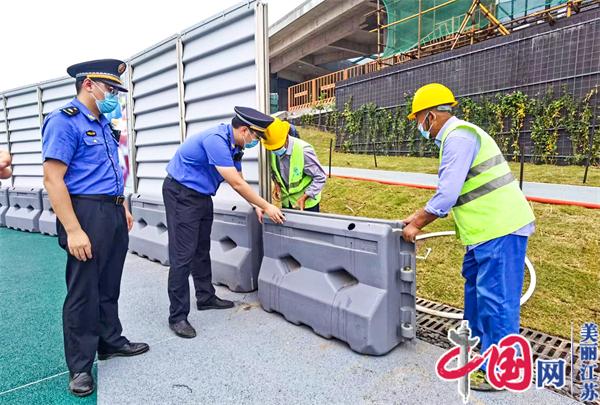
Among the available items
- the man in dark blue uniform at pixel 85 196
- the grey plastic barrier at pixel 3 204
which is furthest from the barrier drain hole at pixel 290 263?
the grey plastic barrier at pixel 3 204

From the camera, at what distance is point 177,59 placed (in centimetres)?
440

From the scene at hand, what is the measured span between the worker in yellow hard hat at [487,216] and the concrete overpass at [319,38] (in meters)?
18.4

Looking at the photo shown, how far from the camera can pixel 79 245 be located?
2.00 m

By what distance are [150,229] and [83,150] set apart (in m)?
2.73

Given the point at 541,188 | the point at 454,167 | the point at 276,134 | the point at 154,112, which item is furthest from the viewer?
the point at 541,188

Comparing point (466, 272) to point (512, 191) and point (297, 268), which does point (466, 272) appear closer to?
point (512, 191)

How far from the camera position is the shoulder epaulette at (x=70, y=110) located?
2.06 m

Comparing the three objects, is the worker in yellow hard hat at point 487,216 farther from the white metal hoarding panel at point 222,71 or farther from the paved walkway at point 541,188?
the paved walkway at point 541,188

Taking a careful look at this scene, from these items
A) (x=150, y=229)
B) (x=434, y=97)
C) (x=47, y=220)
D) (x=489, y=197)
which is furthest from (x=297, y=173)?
(x=47, y=220)

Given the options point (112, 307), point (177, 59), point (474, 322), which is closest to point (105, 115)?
point (112, 307)

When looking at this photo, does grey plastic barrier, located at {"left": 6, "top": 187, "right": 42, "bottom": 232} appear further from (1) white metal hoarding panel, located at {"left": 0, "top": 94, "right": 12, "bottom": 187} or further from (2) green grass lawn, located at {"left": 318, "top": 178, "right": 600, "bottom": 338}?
(2) green grass lawn, located at {"left": 318, "top": 178, "right": 600, "bottom": 338}

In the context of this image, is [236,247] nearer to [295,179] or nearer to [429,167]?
[295,179]

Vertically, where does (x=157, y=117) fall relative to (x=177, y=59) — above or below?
below

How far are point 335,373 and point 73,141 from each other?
1.96m
